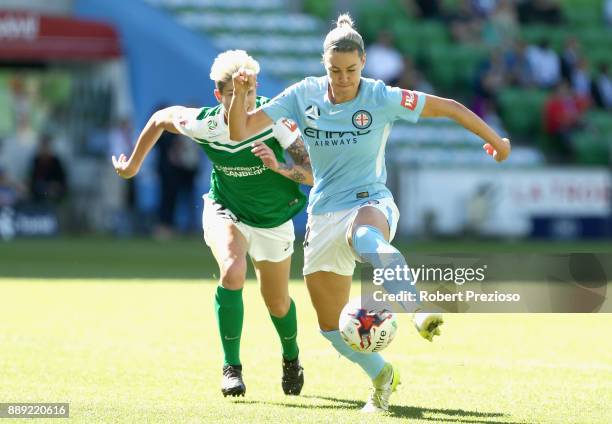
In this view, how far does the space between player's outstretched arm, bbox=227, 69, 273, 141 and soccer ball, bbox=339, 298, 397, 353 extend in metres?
1.22

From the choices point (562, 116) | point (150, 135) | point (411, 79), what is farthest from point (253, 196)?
point (562, 116)

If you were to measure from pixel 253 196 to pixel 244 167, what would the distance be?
0.19 metres

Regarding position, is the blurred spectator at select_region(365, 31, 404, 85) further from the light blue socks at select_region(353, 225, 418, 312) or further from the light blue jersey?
the light blue socks at select_region(353, 225, 418, 312)

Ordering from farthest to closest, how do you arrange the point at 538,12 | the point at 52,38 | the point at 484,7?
1. the point at 538,12
2. the point at 484,7
3. the point at 52,38

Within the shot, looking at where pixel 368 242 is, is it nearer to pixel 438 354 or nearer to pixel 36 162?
pixel 438 354

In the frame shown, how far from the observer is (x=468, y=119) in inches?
295

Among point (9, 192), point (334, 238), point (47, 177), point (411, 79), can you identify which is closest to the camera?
point (334, 238)

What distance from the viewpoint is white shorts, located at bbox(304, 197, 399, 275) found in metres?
7.66

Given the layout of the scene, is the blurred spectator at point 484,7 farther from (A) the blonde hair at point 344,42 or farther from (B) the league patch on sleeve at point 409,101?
(A) the blonde hair at point 344,42

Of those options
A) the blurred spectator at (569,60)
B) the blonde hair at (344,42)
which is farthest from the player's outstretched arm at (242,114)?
the blurred spectator at (569,60)

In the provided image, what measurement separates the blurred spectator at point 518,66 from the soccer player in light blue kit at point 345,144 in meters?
20.2

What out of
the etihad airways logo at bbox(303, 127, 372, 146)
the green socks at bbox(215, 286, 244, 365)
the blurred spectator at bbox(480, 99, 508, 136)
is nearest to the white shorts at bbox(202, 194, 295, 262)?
the green socks at bbox(215, 286, 244, 365)

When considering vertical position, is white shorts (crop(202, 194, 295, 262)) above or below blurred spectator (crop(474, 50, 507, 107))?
below

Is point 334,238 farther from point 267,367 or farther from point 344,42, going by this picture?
point 267,367
